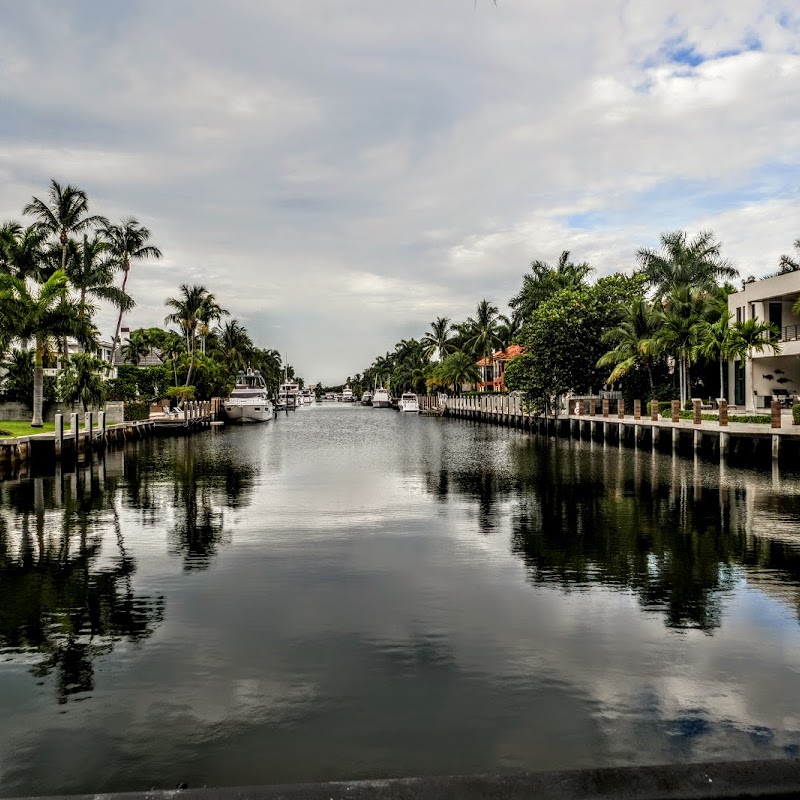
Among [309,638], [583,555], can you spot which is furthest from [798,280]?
[309,638]

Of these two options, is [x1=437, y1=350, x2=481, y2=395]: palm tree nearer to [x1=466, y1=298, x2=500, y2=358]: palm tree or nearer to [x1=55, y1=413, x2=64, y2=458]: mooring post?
[x1=466, y1=298, x2=500, y2=358]: palm tree

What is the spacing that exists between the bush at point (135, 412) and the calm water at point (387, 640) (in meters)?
40.0

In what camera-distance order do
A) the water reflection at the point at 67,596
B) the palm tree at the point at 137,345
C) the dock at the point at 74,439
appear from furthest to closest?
the palm tree at the point at 137,345, the dock at the point at 74,439, the water reflection at the point at 67,596

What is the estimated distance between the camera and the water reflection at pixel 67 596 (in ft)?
29.5

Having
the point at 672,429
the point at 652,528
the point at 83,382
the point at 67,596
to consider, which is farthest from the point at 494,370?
the point at 67,596

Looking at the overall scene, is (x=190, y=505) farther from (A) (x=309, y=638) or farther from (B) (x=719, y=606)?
(B) (x=719, y=606)

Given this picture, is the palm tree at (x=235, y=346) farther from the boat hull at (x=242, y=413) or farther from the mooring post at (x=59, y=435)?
the mooring post at (x=59, y=435)

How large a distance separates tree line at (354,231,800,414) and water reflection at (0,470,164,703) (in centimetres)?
3921

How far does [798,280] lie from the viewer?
43.8m

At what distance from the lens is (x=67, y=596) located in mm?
11523

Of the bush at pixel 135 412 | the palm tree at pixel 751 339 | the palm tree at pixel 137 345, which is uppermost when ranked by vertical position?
the palm tree at pixel 137 345

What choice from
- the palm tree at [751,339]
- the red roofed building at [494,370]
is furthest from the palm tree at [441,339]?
the palm tree at [751,339]

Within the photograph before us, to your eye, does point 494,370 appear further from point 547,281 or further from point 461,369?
point 547,281

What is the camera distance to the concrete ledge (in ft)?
11.1
